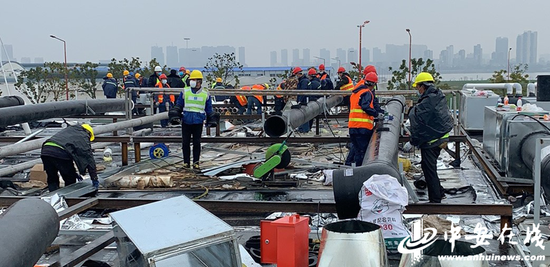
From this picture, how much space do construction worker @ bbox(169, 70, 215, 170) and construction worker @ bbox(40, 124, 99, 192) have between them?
212 centimetres

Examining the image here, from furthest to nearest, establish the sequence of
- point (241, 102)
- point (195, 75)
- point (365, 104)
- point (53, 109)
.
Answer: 1. point (241, 102)
2. point (53, 109)
3. point (195, 75)
4. point (365, 104)

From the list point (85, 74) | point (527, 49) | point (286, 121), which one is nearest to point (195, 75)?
point (286, 121)

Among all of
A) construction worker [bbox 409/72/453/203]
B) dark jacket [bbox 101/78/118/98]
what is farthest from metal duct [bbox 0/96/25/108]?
construction worker [bbox 409/72/453/203]

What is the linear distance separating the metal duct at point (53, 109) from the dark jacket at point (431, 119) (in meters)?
7.77

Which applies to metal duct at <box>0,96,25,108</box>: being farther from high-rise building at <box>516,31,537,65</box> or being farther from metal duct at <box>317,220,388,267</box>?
high-rise building at <box>516,31,537,65</box>

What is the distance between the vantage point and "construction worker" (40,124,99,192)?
7.97 metres

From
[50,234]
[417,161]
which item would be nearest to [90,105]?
[417,161]

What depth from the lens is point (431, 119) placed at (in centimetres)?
790

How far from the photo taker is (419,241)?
462cm

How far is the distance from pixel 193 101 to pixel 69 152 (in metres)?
2.70

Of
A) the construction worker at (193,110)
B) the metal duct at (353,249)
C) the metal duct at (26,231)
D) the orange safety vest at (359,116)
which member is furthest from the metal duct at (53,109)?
the metal duct at (353,249)

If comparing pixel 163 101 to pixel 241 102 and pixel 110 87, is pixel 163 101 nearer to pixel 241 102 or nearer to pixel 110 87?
pixel 241 102

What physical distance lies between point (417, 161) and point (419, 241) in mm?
6996

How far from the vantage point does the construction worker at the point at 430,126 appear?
25.8 ft
